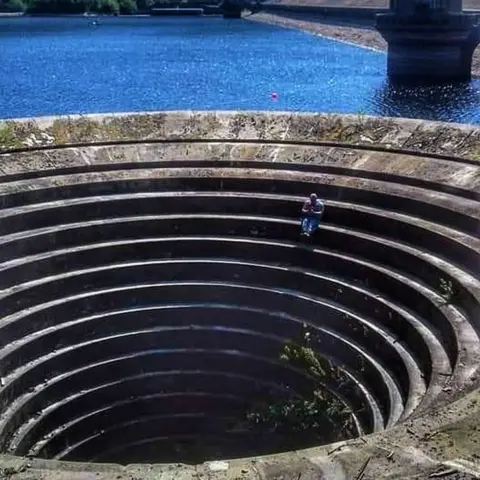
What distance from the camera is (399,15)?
245ft

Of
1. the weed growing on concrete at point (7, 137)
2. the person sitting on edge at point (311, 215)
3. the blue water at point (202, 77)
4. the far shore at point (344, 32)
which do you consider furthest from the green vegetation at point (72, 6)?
the person sitting on edge at point (311, 215)

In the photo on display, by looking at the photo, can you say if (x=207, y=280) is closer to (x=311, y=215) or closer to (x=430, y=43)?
(x=311, y=215)

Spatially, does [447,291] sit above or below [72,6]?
below

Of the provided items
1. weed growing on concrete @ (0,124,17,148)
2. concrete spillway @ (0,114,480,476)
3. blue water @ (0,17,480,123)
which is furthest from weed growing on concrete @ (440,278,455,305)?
blue water @ (0,17,480,123)

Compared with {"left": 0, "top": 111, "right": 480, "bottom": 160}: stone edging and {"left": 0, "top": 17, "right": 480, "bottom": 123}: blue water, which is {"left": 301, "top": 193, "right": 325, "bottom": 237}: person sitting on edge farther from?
{"left": 0, "top": 17, "right": 480, "bottom": 123}: blue water

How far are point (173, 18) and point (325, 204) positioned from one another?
6052 inches

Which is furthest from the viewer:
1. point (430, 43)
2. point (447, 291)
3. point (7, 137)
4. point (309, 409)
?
point (430, 43)

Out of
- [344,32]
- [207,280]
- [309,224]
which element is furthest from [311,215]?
[344,32]

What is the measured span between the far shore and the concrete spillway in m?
61.0

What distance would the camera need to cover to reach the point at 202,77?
7062 cm

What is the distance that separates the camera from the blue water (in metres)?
57.1

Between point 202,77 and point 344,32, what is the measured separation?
49247mm

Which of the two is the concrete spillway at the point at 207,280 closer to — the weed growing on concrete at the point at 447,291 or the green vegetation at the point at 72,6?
the weed growing on concrete at the point at 447,291

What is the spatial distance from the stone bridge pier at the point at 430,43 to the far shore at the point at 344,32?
300 centimetres
